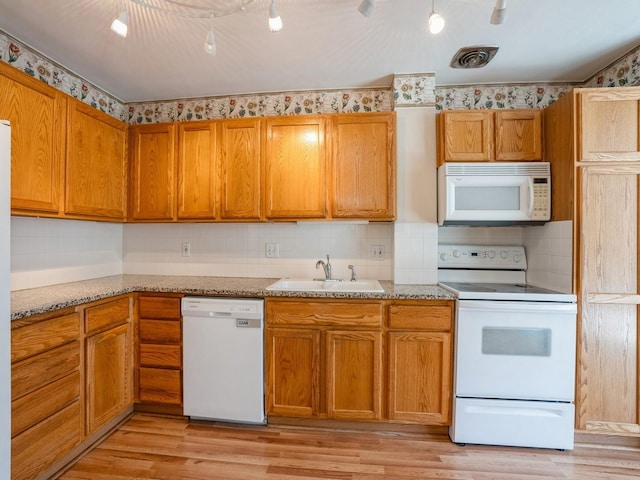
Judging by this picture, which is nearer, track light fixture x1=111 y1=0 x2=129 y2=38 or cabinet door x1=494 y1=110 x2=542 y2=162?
track light fixture x1=111 y1=0 x2=129 y2=38

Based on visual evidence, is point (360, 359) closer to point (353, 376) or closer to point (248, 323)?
point (353, 376)

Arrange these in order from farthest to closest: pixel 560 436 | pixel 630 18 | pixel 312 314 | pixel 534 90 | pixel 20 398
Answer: pixel 534 90, pixel 312 314, pixel 560 436, pixel 630 18, pixel 20 398

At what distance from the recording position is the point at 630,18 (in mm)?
1729

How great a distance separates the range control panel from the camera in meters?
2.38

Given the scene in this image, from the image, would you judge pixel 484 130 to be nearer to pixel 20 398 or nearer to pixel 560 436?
pixel 560 436

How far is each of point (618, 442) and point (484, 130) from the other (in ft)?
6.96

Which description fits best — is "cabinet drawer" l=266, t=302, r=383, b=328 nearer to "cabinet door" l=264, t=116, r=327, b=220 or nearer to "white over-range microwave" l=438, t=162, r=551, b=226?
"cabinet door" l=264, t=116, r=327, b=220

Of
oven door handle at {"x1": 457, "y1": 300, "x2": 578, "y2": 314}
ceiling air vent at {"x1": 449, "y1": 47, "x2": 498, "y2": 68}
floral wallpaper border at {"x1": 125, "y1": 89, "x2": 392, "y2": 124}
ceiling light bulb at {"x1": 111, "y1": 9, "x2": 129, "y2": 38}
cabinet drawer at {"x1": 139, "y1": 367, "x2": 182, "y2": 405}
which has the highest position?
ceiling air vent at {"x1": 449, "y1": 47, "x2": 498, "y2": 68}

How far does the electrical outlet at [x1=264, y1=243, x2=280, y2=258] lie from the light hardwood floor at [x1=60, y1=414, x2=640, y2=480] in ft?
4.17

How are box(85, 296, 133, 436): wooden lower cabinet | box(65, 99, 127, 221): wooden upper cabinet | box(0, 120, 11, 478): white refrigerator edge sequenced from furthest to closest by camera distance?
box(65, 99, 127, 221): wooden upper cabinet, box(85, 296, 133, 436): wooden lower cabinet, box(0, 120, 11, 478): white refrigerator edge

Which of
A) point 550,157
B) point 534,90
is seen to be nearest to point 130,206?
point 550,157

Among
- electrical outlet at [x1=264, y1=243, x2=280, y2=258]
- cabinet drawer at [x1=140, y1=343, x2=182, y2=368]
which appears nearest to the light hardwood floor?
cabinet drawer at [x1=140, y1=343, x2=182, y2=368]

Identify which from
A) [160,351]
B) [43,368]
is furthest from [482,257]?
[43,368]

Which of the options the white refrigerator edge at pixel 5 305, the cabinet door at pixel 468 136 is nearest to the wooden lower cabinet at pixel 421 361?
the cabinet door at pixel 468 136
